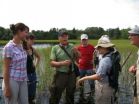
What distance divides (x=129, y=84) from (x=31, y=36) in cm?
454

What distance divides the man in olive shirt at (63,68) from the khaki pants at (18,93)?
1727 millimetres

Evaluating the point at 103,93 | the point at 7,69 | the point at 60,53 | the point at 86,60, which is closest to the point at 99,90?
the point at 103,93

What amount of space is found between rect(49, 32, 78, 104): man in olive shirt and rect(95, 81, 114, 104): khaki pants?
1881 mm

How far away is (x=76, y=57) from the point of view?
293 inches

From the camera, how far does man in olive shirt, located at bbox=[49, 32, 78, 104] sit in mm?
7258

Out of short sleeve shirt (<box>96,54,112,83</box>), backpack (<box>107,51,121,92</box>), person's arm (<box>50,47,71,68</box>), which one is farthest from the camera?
person's arm (<box>50,47,71,68</box>)

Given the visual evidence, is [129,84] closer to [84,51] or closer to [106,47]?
[84,51]

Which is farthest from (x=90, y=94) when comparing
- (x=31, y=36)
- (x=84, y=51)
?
(x=31, y=36)

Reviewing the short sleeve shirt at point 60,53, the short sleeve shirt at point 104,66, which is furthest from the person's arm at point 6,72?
the short sleeve shirt at point 60,53

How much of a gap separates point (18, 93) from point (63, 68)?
2031 mm

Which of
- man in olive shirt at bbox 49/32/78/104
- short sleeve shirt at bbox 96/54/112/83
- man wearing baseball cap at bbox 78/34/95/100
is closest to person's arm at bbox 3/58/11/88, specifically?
short sleeve shirt at bbox 96/54/112/83

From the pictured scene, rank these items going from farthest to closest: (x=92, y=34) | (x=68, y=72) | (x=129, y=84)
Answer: (x=92, y=34) → (x=129, y=84) → (x=68, y=72)

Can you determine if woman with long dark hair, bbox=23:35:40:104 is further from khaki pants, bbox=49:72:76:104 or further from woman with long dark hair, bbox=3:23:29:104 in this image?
woman with long dark hair, bbox=3:23:29:104

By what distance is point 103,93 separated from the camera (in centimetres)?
531
